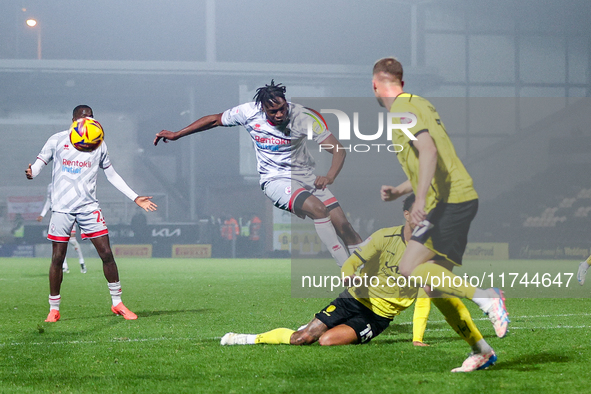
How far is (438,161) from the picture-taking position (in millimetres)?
4289

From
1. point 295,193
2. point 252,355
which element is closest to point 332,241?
point 295,193

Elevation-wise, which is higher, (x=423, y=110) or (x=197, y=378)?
(x=423, y=110)

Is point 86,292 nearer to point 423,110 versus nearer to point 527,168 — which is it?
point 423,110

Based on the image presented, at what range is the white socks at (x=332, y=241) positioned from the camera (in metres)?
7.18

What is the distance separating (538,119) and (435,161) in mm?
37315

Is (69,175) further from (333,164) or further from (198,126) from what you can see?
(333,164)

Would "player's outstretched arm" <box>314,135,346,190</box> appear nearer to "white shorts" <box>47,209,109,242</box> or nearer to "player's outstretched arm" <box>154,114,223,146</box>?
"player's outstretched arm" <box>154,114,223,146</box>

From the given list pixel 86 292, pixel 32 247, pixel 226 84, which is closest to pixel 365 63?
pixel 226 84

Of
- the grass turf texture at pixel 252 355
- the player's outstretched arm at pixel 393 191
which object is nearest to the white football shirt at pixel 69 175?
the grass turf texture at pixel 252 355

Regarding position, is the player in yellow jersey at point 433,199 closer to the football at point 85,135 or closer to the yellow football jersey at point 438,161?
the yellow football jersey at point 438,161

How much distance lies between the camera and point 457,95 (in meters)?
39.4

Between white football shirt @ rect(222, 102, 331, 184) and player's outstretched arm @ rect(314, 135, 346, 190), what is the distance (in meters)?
0.09

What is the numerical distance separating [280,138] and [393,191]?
3211 mm

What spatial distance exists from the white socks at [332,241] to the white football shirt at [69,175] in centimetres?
255
